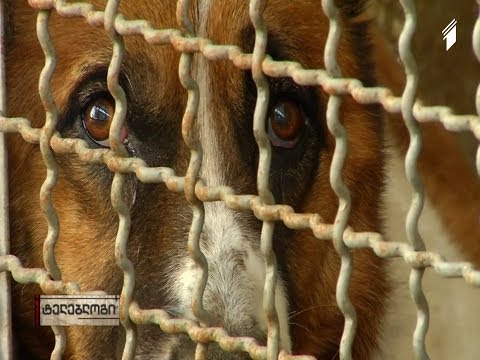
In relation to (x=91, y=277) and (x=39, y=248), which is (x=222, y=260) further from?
(x=39, y=248)

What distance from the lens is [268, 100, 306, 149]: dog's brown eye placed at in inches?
95.6

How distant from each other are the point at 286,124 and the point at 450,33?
0.87 metres

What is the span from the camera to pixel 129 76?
2.21 m

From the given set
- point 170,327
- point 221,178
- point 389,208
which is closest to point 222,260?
point 221,178

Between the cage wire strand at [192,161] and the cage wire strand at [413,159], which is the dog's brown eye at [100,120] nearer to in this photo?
the cage wire strand at [192,161]

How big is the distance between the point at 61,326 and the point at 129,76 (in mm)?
687

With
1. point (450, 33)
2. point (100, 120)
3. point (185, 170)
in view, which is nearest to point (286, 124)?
point (185, 170)

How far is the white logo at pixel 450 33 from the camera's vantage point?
2.89m

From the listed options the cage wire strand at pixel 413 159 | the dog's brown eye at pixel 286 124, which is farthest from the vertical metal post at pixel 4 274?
the cage wire strand at pixel 413 159

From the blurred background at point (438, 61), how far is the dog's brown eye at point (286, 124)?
0.71m

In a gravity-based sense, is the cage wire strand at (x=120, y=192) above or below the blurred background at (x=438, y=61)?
below

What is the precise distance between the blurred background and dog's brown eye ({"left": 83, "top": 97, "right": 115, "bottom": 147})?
3.69 ft

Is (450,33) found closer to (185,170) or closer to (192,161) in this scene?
(185,170)

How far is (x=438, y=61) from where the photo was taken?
3193 mm
